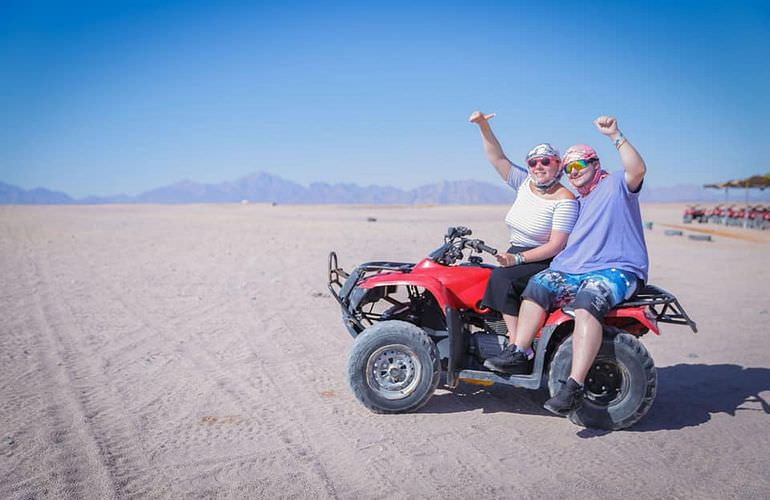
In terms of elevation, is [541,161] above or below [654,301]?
above

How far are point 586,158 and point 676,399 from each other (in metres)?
2.59

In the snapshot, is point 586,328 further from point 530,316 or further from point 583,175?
point 583,175

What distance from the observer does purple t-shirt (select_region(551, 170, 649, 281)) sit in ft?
15.6

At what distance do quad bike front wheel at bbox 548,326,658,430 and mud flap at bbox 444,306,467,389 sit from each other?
2.52 feet

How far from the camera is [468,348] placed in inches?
210

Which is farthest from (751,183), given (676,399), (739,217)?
(676,399)

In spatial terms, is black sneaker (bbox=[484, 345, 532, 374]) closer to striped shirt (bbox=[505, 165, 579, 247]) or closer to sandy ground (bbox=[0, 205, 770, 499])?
sandy ground (bbox=[0, 205, 770, 499])

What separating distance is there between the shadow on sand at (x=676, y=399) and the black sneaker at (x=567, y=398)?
428 mm

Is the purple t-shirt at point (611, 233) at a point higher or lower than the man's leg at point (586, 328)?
higher

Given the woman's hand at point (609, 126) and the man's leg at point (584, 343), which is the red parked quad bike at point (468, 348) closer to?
the man's leg at point (584, 343)

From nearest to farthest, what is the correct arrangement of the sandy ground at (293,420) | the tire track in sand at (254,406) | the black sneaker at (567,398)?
the sandy ground at (293,420), the tire track in sand at (254,406), the black sneaker at (567,398)

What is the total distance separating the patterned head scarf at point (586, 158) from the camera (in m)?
4.96

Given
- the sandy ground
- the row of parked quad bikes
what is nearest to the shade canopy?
the row of parked quad bikes

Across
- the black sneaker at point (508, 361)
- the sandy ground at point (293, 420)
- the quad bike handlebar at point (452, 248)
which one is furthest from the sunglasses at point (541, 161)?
the sandy ground at point (293, 420)
